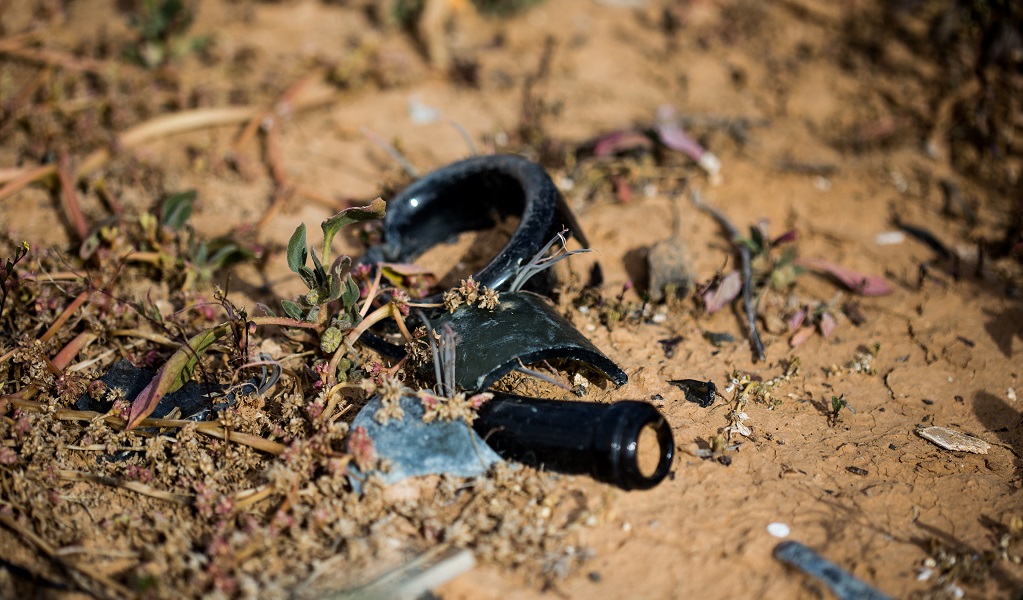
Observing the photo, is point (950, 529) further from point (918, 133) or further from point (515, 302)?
point (918, 133)

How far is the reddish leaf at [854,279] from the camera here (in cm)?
347

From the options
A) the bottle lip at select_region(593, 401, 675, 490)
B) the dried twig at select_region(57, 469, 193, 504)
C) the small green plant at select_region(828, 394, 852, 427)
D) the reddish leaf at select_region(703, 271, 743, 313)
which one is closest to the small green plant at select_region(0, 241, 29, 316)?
the dried twig at select_region(57, 469, 193, 504)

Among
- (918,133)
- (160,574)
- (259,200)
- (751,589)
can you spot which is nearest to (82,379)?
(160,574)

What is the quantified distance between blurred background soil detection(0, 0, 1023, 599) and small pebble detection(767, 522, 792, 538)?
4 centimetres

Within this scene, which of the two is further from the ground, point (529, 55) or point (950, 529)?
point (529, 55)

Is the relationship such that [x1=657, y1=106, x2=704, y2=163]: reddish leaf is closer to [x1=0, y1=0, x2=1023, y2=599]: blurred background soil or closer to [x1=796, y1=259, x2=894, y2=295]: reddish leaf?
[x1=0, y1=0, x2=1023, y2=599]: blurred background soil

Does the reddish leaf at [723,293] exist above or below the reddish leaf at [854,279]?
above

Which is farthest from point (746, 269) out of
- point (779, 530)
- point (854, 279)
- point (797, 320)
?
point (779, 530)

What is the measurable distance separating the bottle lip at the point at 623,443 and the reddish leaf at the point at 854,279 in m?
1.58

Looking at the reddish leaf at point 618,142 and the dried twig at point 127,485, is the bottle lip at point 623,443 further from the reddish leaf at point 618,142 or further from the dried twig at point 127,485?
the reddish leaf at point 618,142

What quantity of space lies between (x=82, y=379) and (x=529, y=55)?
3507 mm

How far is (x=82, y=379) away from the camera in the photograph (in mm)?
2746

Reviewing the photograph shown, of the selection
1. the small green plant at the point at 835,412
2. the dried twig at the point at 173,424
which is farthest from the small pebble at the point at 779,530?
the dried twig at the point at 173,424

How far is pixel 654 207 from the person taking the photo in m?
3.92
